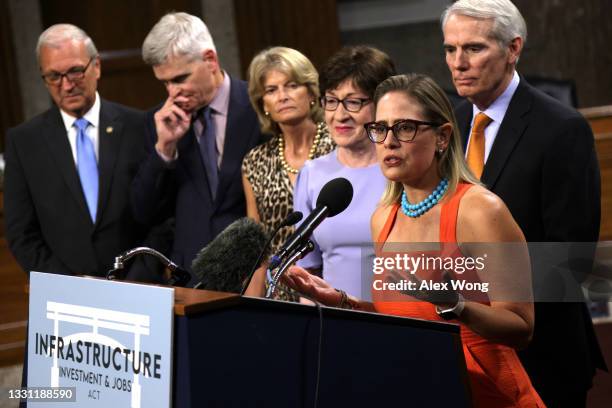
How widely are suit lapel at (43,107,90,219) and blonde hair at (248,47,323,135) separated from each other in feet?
2.60

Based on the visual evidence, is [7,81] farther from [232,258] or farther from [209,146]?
[232,258]

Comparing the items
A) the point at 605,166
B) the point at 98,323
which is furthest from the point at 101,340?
the point at 605,166

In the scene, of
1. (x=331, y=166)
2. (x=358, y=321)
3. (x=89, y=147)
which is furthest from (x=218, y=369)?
(x=89, y=147)

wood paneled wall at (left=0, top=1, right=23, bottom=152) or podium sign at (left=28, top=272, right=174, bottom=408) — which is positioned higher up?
wood paneled wall at (left=0, top=1, right=23, bottom=152)

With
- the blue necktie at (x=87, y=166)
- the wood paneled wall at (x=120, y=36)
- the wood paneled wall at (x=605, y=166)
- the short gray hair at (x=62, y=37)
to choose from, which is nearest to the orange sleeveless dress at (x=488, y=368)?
the blue necktie at (x=87, y=166)

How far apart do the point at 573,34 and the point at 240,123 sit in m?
4.12

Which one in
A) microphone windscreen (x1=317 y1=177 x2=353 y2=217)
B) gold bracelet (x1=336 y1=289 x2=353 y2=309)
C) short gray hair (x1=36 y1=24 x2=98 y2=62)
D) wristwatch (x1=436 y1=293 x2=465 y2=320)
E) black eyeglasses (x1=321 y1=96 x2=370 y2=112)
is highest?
short gray hair (x1=36 y1=24 x2=98 y2=62)

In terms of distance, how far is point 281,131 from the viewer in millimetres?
3551

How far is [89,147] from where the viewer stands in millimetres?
3857

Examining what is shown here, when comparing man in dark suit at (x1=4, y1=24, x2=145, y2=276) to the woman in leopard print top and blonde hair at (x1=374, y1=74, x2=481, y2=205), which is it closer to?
the woman in leopard print top

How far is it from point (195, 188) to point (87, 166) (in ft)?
1.60

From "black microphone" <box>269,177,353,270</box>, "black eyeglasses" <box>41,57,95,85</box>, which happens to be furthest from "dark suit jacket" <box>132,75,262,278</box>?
"black microphone" <box>269,177,353,270</box>

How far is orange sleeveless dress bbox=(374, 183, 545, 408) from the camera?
228 cm

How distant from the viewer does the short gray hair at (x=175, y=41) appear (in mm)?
3531
